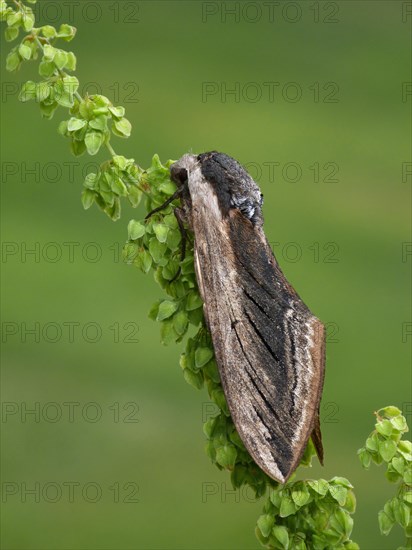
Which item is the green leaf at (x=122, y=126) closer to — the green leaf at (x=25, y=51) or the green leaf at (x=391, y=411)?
the green leaf at (x=25, y=51)

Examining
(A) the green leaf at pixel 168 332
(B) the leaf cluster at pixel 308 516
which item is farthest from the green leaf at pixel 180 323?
(B) the leaf cluster at pixel 308 516

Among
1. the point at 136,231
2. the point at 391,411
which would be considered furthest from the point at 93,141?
the point at 391,411

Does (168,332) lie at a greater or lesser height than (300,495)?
greater

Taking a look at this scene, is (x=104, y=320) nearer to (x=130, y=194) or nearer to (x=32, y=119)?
(x=32, y=119)

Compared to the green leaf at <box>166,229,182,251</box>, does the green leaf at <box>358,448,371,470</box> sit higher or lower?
lower

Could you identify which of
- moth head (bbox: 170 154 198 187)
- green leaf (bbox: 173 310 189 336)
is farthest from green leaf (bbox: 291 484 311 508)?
moth head (bbox: 170 154 198 187)

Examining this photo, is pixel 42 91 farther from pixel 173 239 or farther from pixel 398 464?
pixel 398 464

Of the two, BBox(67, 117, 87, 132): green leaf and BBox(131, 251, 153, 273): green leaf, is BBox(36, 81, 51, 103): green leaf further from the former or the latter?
BBox(131, 251, 153, 273): green leaf
